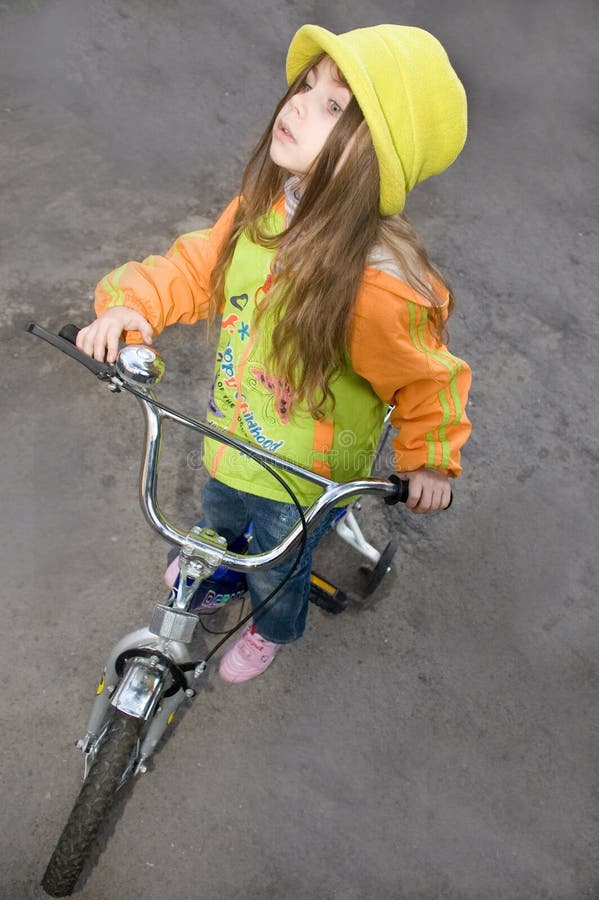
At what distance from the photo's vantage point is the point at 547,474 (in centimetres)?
317

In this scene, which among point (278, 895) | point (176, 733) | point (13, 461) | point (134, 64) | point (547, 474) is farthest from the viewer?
point (134, 64)

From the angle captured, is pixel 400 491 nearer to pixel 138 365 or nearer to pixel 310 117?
pixel 138 365

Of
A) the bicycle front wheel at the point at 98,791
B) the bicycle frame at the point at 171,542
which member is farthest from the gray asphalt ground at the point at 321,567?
the bicycle frame at the point at 171,542

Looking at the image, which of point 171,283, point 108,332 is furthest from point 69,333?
point 171,283

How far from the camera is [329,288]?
1.60 m

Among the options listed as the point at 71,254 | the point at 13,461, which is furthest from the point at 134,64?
the point at 13,461

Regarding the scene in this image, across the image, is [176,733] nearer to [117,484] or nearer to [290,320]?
[117,484]

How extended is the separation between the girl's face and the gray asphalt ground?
4.86 ft

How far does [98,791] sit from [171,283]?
110 cm

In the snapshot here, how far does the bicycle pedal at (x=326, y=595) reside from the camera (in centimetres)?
256

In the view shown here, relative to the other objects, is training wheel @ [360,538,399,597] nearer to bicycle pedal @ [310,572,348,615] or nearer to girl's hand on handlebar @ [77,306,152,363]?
bicycle pedal @ [310,572,348,615]

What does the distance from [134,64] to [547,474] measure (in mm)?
2987

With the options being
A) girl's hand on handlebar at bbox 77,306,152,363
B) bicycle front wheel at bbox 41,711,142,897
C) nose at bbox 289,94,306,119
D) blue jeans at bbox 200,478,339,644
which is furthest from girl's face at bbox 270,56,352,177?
bicycle front wheel at bbox 41,711,142,897

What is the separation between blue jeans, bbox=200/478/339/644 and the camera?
1994 mm
